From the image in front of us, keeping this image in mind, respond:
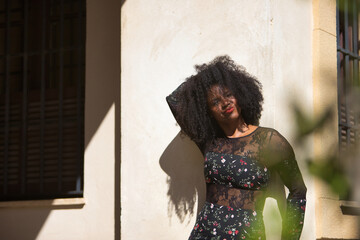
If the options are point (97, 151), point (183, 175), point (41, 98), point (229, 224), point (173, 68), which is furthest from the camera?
point (41, 98)

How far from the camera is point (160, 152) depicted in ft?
16.0

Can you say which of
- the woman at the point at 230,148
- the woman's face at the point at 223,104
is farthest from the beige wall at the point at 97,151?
the woman's face at the point at 223,104

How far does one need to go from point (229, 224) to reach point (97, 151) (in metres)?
1.95

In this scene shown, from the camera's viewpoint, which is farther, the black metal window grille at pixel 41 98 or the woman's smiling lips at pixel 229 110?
the black metal window grille at pixel 41 98

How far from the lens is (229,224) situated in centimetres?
391

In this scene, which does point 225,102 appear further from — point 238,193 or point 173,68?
point 173,68

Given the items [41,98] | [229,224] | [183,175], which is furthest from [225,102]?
[41,98]

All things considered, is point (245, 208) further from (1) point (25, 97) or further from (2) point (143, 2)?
(1) point (25, 97)

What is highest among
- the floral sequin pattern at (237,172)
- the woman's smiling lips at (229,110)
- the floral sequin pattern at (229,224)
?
the woman's smiling lips at (229,110)

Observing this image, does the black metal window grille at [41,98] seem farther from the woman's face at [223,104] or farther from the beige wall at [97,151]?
the woman's face at [223,104]

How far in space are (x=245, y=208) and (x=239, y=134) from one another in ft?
1.41

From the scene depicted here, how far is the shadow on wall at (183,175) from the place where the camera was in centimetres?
467

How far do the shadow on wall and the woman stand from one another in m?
0.48

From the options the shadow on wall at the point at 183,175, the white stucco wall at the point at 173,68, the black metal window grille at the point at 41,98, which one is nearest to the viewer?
the white stucco wall at the point at 173,68
